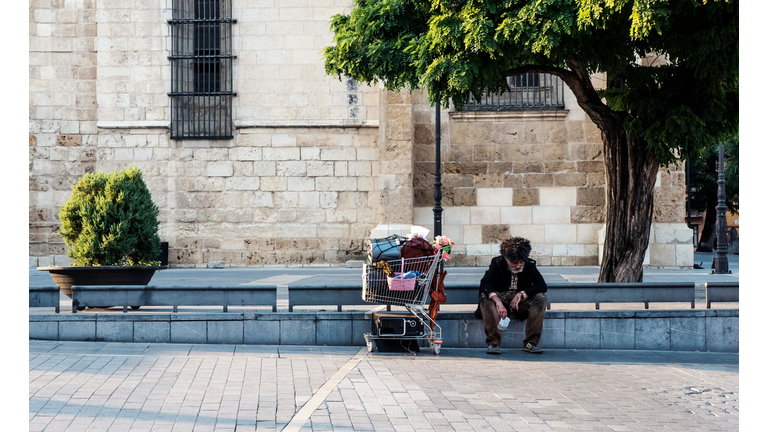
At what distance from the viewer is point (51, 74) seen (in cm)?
1834

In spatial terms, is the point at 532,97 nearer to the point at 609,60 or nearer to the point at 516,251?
the point at 609,60

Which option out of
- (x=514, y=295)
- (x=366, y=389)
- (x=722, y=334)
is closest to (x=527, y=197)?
(x=722, y=334)

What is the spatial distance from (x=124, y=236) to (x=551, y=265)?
464 inches

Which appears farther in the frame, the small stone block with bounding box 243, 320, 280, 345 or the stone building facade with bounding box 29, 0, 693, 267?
the stone building facade with bounding box 29, 0, 693, 267

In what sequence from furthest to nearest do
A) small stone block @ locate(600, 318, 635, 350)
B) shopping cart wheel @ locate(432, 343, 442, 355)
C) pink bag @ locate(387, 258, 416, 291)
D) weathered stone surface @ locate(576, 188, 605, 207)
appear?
weathered stone surface @ locate(576, 188, 605, 207) → small stone block @ locate(600, 318, 635, 350) → shopping cart wheel @ locate(432, 343, 442, 355) → pink bag @ locate(387, 258, 416, 291)

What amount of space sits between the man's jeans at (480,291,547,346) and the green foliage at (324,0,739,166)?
3.00 metres

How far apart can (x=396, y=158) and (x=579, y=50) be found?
850 cm

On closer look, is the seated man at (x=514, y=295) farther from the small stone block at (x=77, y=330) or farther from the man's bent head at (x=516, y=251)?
the small stone block at (x=77, y=330)

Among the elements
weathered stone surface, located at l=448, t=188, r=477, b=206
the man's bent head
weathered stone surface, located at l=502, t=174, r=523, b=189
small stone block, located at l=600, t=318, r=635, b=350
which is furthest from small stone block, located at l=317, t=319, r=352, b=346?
weathered stone surface, located at l=502, t=174, r=523, b=189

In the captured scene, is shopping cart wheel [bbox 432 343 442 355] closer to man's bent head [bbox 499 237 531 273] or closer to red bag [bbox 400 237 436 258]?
red bag [bbox 400 237 436 258]

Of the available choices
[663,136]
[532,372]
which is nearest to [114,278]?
[532,372]

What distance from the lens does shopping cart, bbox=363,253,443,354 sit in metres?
7.54

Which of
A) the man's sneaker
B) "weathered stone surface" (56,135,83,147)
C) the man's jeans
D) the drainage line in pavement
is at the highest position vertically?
"weathered stone surface" (56,135,83,147)

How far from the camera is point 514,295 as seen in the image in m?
8.11
